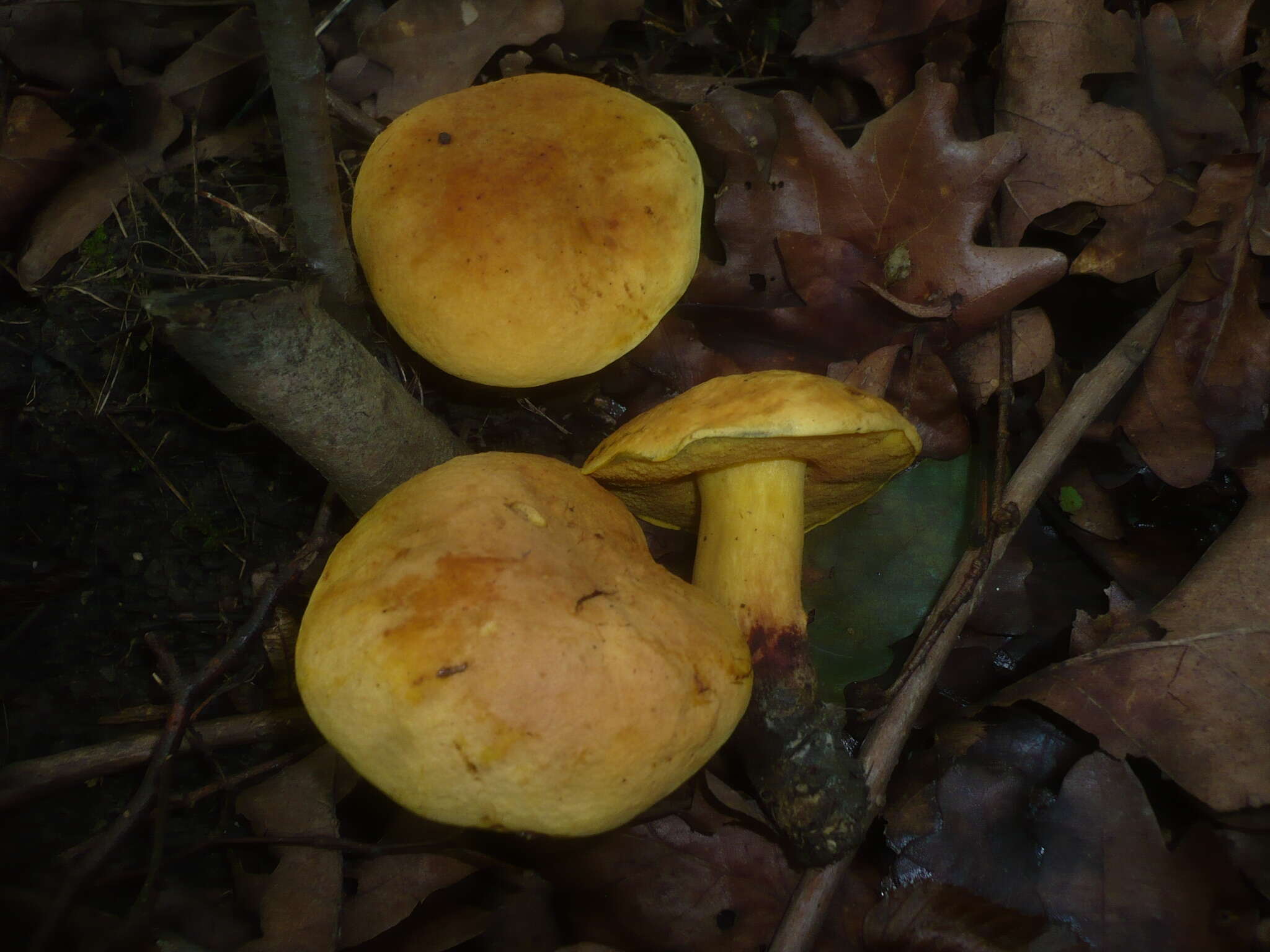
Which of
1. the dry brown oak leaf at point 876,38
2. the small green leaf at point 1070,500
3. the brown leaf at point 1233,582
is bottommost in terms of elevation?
the small green leaf at point 1070,500

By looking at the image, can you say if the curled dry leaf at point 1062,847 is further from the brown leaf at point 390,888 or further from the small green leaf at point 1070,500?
the brown leaf at point 390,888

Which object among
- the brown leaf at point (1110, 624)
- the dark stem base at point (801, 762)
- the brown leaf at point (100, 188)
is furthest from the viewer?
the brown leaf at point (100, 188)

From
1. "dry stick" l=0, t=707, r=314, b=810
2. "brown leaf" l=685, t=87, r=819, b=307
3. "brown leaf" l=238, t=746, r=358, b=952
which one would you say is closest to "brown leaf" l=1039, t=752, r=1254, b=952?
"brown leaf" l=685, t=87, r=819, b=307

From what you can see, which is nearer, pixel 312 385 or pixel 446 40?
pixel 312 385

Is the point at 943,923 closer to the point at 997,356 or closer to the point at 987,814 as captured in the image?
the point at 987,814

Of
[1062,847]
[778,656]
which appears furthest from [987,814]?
[778,656]

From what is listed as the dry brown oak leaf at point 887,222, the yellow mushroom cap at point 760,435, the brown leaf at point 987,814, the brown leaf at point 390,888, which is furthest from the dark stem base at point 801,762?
the dry brown oak leaf at point 887,222

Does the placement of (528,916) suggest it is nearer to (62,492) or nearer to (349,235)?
(62,492)
